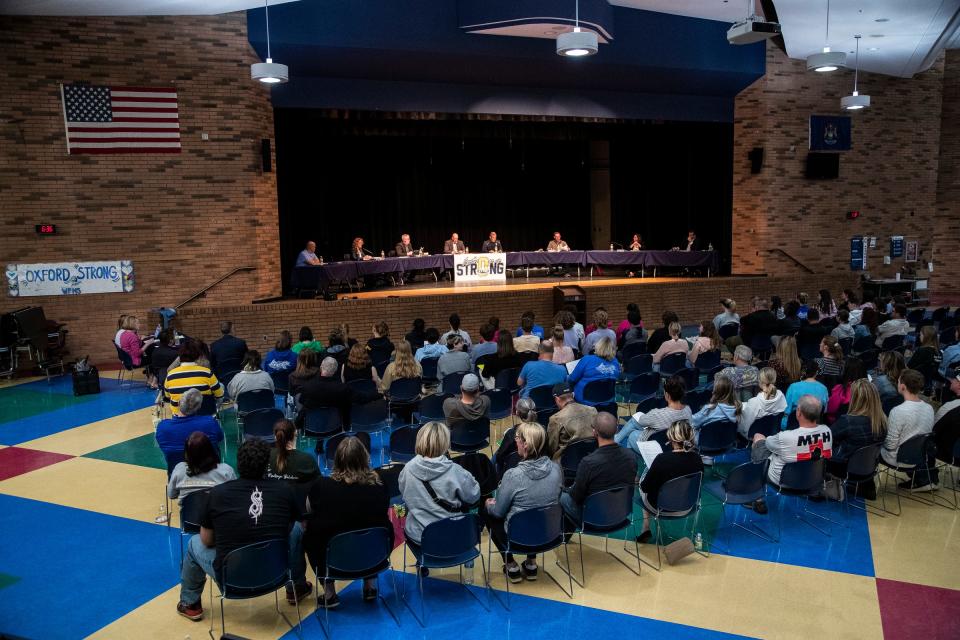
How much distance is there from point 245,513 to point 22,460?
5821 mm

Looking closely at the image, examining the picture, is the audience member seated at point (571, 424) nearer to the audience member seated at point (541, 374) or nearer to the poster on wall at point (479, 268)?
the audience member seated at point (541, 374)

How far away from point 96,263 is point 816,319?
42.7 feet

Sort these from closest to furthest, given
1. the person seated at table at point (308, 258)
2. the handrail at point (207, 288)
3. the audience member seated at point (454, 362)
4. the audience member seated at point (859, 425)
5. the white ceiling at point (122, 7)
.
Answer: the audience member seated at point (859, 425)
the audience member seated at point (454, 362)
the white ceiling at point (122, 7)
the handrail at point (207, 288)
the person seated at table at point (308, 258)

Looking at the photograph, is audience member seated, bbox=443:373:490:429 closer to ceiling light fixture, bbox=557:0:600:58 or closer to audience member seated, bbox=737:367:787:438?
audience member seated, bbox=737:367:787:438

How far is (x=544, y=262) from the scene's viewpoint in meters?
21.0

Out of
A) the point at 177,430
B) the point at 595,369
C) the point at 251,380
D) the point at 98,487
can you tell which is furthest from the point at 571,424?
the point at 98,487

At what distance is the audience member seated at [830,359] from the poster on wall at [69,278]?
489 inches

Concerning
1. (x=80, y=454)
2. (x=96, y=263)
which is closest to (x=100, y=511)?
(x=80, y=454)

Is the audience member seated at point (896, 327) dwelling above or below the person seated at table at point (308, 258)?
below

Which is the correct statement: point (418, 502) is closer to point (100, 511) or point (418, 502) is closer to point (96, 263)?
point (100, 511)

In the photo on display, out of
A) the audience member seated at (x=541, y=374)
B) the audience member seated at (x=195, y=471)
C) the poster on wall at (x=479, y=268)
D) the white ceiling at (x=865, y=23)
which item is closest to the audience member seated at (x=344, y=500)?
the audience member seated at (x=195, y=471)

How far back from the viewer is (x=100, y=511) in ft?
23.7

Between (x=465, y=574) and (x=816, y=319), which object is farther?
(x=816, y=319)

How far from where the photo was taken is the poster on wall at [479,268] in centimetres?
1928
